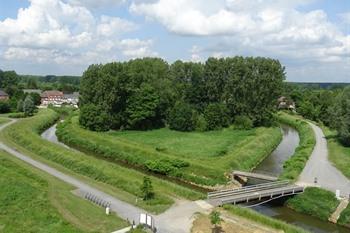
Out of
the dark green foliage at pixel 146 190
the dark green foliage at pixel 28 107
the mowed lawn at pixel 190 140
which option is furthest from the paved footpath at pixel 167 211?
the dark green foliage at pixel 28 107

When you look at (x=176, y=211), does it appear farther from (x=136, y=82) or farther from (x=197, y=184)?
(x=136, y=82)

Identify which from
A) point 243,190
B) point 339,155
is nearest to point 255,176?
point 243,190

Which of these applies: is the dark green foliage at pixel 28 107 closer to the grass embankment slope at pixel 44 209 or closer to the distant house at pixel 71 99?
the distant house at pixel 71 99

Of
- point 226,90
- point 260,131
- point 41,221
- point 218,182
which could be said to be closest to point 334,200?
point 218,182

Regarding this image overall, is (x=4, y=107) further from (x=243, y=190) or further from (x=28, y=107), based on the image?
(x=243, y=190)

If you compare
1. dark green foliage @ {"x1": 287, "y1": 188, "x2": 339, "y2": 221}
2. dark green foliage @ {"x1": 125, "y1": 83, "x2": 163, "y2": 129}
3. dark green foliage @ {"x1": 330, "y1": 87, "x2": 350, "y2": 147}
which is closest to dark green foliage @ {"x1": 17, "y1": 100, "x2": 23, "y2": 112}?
dark green foliage @ {"x1": 125, "y1": 83, "x2": 163, "y2": 129}
